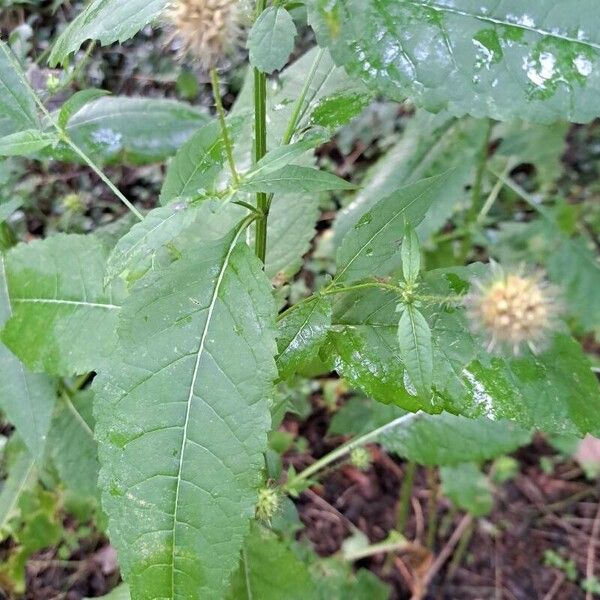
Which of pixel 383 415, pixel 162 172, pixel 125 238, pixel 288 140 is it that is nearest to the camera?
pixel 125 238

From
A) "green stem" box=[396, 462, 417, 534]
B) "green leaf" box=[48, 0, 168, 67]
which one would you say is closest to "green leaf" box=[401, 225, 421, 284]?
A: "green leaf" box=[48, 0, 168, 67]

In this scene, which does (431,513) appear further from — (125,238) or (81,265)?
(125,238)


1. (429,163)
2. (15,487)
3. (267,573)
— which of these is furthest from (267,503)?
(429,163)

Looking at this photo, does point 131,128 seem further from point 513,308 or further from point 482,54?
point 513,308

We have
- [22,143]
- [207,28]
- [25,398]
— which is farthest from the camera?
[25,398]

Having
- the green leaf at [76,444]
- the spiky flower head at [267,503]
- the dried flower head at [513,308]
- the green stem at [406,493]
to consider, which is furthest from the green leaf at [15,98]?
the green stem at [406,493]

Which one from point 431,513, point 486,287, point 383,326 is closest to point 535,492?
point 431,513
